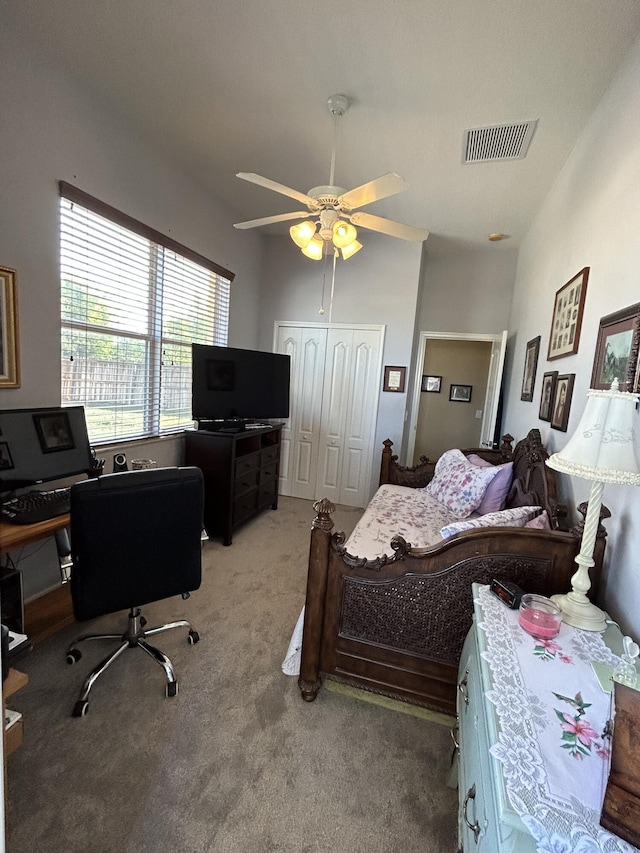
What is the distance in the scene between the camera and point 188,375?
3.51 m

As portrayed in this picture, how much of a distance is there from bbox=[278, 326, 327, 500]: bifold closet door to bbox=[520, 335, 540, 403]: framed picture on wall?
211cm

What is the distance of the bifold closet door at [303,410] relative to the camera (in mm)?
4438

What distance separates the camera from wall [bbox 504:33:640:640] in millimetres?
1351

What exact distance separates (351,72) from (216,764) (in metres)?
3.21

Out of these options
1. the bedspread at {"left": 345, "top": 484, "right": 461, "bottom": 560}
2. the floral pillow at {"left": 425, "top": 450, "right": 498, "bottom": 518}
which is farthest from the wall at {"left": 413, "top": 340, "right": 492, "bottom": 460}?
the bedspread at {"left": 345, "top": 484, "right": 461, "bottom": 560}

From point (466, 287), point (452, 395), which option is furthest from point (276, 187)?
point (452, 395)

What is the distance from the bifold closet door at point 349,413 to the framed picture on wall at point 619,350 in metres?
2.62

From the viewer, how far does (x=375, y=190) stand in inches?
76.9

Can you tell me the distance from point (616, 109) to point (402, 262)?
90.3 inches

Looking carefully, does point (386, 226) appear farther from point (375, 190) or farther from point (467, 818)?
point (467, 818)

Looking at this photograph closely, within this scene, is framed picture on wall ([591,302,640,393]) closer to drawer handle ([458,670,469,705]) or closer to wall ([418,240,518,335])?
drawer handle ([458,670,469,705])

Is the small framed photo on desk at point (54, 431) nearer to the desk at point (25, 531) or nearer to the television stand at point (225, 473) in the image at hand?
the desk at point (25, 531)

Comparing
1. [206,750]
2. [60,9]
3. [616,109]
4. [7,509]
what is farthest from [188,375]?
[616,109]

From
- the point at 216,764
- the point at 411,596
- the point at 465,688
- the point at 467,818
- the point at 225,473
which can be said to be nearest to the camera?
the point at 467,818
